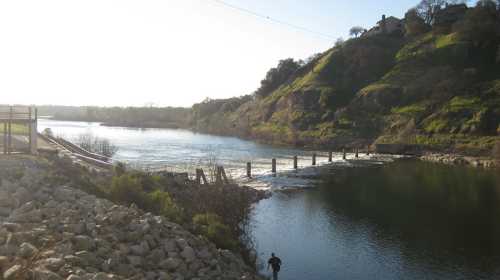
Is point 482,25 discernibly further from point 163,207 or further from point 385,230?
point 163,207

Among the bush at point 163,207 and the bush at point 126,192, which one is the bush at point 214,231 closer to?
the bush at point 163,207

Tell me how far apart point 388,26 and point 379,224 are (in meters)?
149

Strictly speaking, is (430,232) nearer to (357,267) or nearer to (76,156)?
(357,267)

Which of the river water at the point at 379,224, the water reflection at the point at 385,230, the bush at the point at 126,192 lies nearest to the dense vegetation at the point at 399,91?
the river water at the point at 379,224

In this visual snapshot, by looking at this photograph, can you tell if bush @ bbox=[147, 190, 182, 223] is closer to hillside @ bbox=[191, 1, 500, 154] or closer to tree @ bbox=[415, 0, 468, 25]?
hillside @ bbox=[191, 1, 500, 154]

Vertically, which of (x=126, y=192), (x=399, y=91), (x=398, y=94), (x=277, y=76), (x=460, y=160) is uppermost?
(x=277, y=76)

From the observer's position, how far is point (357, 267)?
76.9 feet

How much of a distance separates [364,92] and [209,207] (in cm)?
9743

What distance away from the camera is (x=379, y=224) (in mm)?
31641

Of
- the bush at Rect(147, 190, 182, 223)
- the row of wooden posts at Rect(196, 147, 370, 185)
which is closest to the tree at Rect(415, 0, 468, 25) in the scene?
the row of wooden posts at Rect(196, 147, 370, 185)

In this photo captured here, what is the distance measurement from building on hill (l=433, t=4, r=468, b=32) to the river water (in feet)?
329

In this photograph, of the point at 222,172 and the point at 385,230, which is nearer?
the point at 385,230

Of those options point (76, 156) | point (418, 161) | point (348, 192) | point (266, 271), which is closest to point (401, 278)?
point (266, 271)

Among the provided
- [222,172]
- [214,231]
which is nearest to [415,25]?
[222,172]
